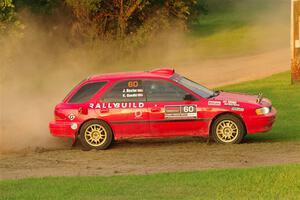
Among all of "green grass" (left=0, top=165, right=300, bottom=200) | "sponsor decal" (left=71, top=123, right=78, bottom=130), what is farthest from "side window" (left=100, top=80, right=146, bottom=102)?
"green grass" (left=0, top=165, right=300, bottom=200)

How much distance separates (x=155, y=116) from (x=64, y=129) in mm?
1730

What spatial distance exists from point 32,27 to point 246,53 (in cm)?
1023

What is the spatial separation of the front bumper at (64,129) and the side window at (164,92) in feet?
4.82

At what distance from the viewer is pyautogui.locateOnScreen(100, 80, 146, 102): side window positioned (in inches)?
634

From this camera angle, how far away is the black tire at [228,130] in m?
15.8

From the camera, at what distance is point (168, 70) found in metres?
16.8

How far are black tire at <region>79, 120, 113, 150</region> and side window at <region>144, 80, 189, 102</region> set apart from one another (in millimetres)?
977

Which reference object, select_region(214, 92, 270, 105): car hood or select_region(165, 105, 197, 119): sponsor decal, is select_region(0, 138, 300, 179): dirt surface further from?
select_region(214, 92, 270, 105): car hood

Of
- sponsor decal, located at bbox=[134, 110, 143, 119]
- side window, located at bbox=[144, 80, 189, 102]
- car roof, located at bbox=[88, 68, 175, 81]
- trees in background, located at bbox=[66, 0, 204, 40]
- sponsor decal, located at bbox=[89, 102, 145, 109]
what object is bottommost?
sponsor decal, located at bbox=[134, 110, 143, 119]

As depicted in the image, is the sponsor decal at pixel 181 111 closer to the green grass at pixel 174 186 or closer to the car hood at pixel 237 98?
the car hood at pixel 237 98

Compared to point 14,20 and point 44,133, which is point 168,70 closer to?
point 44,133

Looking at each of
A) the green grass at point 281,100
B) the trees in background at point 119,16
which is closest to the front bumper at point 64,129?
the green grass at point 281,100

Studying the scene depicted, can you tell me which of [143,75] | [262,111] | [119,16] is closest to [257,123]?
[262,111]

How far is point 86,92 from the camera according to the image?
16.4 m
